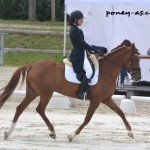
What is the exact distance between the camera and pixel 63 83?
10047 millimetres

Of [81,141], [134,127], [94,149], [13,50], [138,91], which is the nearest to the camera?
[94,149]

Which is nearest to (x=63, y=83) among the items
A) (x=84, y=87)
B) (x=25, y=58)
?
(x=84, y=87)

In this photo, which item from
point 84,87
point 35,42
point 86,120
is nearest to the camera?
point 86,120

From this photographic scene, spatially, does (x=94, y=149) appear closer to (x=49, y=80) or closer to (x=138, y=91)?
(x=49, y=80)

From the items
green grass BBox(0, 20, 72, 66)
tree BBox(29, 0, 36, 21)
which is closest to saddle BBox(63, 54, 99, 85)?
green grass BBox(0, 20, 72, 66)

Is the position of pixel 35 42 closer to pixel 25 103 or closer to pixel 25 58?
pixel 25 58

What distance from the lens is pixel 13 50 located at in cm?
→ 2403

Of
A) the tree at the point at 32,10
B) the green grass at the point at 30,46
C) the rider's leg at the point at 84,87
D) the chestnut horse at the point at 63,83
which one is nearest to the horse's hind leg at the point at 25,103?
the chestnut horse at the point at 63,83

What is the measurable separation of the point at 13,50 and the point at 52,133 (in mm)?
14480

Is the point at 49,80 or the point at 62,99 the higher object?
the point at 49,80

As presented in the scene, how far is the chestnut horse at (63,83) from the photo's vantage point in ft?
32.6

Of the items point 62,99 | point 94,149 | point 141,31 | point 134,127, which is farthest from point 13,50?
point 94,149

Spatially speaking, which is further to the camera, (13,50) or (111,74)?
(13,50)

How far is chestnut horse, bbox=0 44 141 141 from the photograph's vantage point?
32.6 feet
